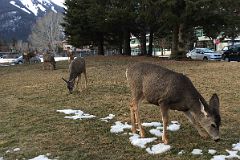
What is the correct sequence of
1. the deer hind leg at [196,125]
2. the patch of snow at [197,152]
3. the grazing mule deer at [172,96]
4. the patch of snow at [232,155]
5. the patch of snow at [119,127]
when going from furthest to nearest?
the patch of snow at [119,127] < the deer hind leg at [196,125] < the grazing mule deer at [172,96] < the patch of snow at [197,152] < the patch of snow at [232,155]

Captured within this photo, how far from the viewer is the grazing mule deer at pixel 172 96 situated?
848 cm

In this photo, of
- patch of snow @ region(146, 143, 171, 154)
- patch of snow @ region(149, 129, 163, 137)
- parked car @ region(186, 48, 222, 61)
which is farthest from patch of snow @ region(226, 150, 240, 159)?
parked car @ region(186, 48, 222, 61)

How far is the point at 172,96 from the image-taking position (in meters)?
8.70

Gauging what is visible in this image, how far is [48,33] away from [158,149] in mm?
100528

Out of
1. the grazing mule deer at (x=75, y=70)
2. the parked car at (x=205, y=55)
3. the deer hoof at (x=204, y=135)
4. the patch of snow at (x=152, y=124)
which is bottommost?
the parked car at (x=205, y=55)

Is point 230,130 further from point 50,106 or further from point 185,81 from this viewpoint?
point 50,106

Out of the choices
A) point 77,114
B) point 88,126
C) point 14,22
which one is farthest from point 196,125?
point 14,22

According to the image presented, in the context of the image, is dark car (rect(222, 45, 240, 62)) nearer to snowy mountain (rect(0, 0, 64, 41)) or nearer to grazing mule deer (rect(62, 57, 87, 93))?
grazing mule deer (rect(62, 57, 87, 93))

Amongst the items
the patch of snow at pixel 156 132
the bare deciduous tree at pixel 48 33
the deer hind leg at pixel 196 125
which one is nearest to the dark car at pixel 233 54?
the patch of snow at pixel 156 132

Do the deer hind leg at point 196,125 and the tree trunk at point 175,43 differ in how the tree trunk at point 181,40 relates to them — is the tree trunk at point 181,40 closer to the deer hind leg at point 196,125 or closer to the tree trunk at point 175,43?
the tree trunk at point 175,43

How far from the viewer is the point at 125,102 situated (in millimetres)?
13641

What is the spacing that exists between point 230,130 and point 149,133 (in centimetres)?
174

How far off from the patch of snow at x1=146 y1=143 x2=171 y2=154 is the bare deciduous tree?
95264 mm

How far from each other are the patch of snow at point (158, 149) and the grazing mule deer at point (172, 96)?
18cm
